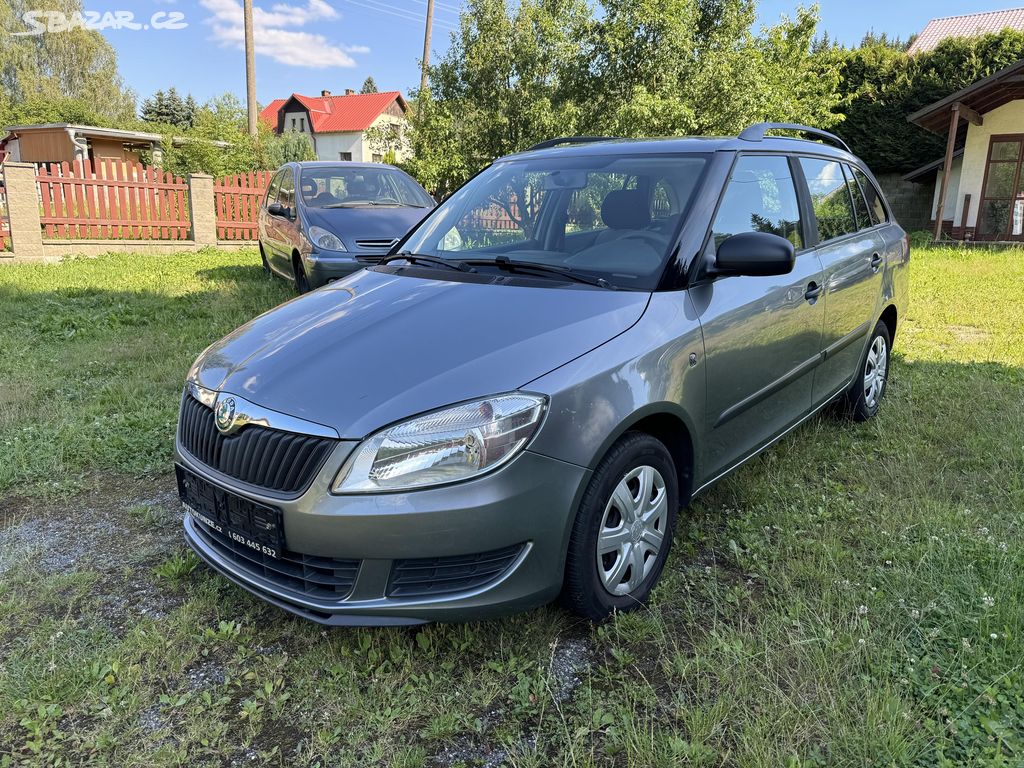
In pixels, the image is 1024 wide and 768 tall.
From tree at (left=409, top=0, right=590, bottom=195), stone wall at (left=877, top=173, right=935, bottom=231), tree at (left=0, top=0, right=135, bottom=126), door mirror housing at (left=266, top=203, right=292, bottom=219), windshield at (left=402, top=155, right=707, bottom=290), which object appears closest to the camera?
windshield at (left=402, top=155, right=707, bottom=290)

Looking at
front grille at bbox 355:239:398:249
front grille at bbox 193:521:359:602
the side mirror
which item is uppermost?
the side mirror

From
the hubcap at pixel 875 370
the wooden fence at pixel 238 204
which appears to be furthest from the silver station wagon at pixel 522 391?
the wooden fence at pixel 238 204

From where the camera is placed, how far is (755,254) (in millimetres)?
2682

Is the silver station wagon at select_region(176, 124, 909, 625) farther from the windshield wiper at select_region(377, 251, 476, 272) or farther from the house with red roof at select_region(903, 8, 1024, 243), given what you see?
the house with red roof at select_region(903, 8, 1024, 243)

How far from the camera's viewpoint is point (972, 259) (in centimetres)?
1323

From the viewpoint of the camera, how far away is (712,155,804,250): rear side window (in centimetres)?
307

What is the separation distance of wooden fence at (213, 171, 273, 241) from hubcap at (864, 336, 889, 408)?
12.0 m

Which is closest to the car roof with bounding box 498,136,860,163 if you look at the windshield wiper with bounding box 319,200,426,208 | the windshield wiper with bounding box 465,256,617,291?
the windshield wiper with bounding box 465,256,617,291

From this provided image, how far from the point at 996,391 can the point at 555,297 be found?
13.1ft

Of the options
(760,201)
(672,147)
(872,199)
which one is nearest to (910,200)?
(872,199)

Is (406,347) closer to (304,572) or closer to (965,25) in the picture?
(304,572)

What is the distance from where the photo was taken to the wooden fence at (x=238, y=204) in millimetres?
13938

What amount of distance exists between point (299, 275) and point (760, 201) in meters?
5.52

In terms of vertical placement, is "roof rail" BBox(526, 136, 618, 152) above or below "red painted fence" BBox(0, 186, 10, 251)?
above
